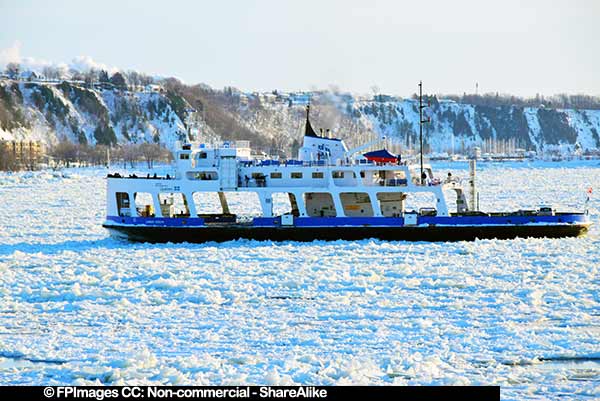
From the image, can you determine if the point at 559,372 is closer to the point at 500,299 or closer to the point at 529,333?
the point at 529,333

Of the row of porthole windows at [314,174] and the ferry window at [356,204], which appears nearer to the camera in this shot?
the row of porthole windows at [314,174]

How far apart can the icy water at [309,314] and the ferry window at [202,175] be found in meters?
3.91

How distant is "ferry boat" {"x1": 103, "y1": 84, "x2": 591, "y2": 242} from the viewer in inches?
1368

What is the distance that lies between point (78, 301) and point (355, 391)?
33.7 ft

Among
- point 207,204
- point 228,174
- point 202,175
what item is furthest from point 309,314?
point 207,204

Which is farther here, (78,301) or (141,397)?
(78,301)

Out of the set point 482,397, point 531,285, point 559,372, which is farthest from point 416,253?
point 482,397

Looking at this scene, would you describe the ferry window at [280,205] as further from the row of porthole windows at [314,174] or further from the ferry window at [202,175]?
the ferry window at [202,175]

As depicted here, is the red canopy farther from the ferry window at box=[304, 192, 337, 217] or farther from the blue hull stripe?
the blue hull stripe

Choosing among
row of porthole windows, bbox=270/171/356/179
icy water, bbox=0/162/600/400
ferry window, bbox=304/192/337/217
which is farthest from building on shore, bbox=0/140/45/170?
icy water, bbox=0/162/600/400

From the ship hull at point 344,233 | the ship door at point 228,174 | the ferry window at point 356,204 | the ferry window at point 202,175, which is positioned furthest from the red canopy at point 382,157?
the ferry window at point 202,175

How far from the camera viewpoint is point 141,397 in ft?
46.5

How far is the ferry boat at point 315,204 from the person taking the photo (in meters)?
34.8

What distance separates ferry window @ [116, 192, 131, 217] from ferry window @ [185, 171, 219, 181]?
2764 millimetres
